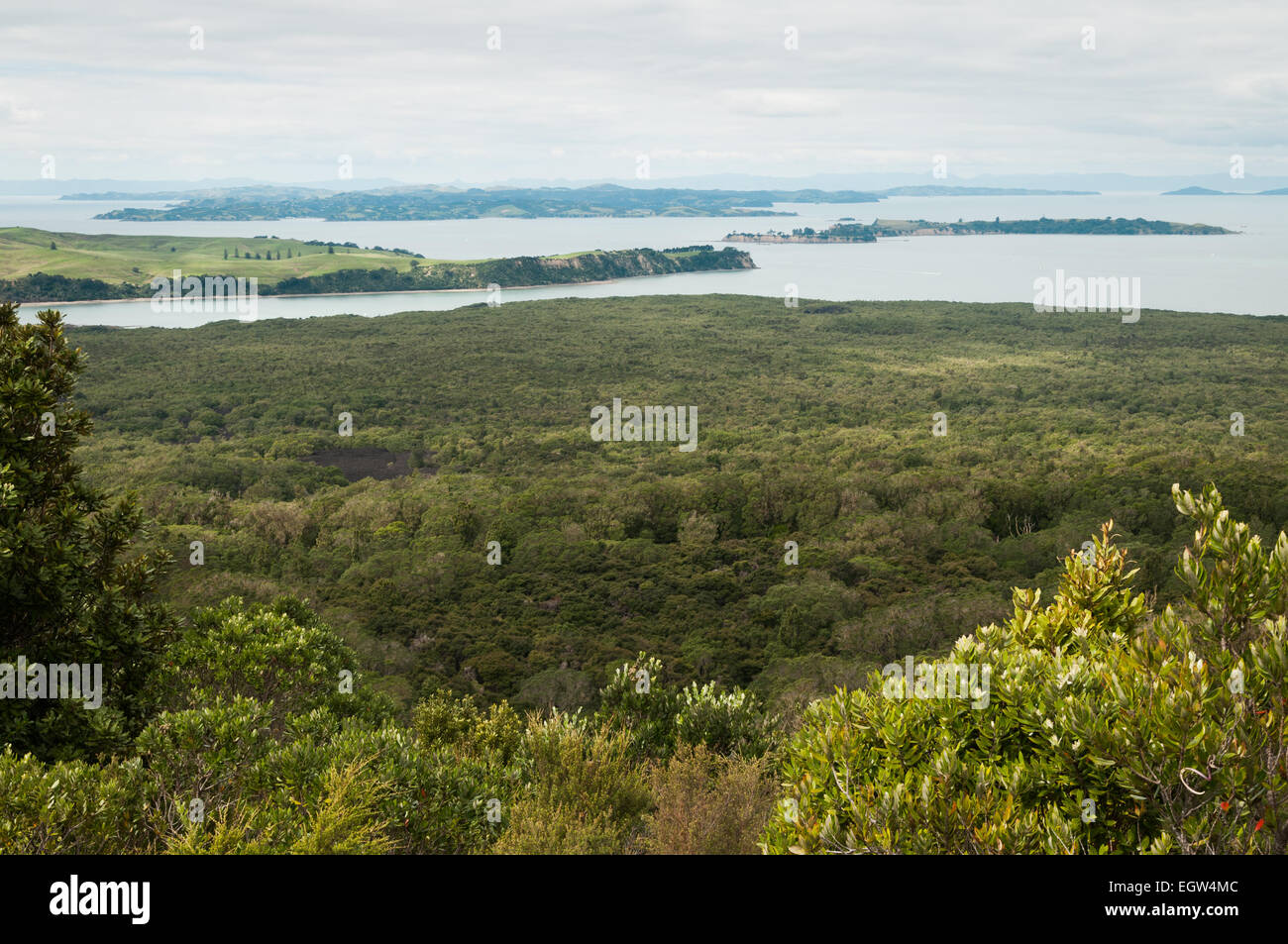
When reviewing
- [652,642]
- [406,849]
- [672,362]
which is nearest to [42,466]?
[406,849]

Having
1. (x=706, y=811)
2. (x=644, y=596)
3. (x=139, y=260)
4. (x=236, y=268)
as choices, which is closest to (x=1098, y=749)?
(x=706, y=811)

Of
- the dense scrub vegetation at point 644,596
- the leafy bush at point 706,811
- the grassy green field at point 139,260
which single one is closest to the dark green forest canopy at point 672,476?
the dense scrub vegetation at point 644,596

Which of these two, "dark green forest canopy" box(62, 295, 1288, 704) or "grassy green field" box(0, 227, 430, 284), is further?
"grassy green field" box(0, 227, 430, 284)

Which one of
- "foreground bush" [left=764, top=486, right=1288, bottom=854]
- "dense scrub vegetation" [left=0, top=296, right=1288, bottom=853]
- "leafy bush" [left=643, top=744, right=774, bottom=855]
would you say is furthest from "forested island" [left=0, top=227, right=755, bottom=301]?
"foreground bush" [left=764, top=486, right=1288, bottom=854]

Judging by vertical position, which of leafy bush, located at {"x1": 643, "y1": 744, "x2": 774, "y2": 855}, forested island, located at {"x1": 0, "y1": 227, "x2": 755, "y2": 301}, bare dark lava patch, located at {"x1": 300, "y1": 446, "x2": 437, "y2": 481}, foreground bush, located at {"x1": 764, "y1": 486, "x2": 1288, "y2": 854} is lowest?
bare dark lava patch, located at {"x1": 300, "y1": 446, "x2": 437, "y2": 481}

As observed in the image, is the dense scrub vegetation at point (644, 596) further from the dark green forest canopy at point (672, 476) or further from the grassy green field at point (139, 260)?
the grassy green field at point (139, 260)

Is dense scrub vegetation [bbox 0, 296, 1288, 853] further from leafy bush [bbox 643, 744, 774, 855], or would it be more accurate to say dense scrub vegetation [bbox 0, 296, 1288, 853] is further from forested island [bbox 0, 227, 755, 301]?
forested island [bbox 0, 227, 755, 301]

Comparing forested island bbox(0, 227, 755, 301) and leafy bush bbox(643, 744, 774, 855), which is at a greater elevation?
forested island bbox(0, 227, 755, 301)
